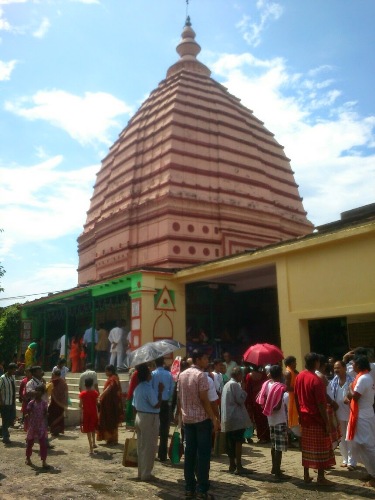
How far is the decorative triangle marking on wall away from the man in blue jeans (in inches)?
334

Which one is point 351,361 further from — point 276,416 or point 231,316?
point 231,316

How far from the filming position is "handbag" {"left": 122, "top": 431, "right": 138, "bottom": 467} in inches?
265

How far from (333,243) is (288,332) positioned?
2359mm

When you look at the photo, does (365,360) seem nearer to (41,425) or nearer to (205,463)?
(205,463)

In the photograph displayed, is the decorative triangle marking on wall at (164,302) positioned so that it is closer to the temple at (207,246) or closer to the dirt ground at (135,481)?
the temple at (207,246)

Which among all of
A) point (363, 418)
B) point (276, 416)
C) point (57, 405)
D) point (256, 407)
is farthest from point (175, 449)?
Result: point (57, 405)

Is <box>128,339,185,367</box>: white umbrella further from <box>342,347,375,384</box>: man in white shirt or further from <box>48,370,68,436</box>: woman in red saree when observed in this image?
<box>48,370,68,436</box>: woman in red saree

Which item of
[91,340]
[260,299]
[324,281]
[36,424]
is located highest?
[260,299]

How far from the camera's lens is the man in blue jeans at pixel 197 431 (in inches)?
213

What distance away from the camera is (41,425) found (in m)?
7.70

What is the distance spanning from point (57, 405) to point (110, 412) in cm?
211

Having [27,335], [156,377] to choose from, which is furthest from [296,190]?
[156,377]

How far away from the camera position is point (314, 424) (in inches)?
233

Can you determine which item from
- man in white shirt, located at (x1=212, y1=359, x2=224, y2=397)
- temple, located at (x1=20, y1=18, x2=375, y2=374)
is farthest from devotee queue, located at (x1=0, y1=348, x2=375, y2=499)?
temple, located at (x1=20, y1=18, x2=375, y2=374)
